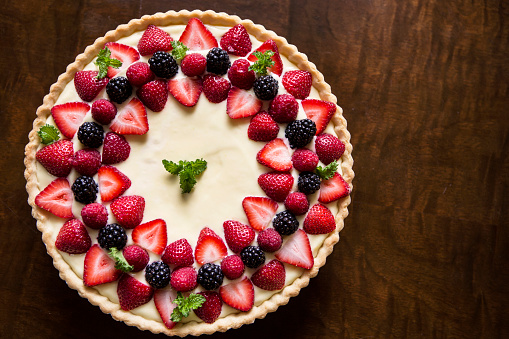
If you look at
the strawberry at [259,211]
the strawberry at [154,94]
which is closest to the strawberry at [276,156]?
the strawberry at [259,211]

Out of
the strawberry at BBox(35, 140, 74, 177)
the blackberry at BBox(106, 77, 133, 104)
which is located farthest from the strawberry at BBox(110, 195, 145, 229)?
the blackberry at BBox(106, 77, 133, 104)

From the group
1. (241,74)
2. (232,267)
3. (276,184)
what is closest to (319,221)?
(276,184)

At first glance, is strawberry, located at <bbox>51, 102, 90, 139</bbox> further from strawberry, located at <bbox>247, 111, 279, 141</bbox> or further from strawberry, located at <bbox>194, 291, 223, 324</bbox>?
strawberry, located at <bbox>194, 291, 223, 324</bbox>

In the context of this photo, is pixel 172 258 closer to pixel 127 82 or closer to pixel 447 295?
pixel 127 82

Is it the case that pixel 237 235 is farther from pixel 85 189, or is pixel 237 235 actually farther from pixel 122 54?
pixel 122 54

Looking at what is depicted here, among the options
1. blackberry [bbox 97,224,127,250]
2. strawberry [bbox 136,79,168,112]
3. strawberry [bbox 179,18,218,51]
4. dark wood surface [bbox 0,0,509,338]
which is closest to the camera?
blackberry [bbox 97,224,127,250]

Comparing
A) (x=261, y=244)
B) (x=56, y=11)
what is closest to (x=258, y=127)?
(x=261, y=244)
